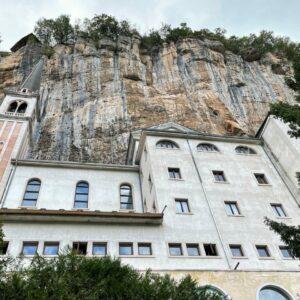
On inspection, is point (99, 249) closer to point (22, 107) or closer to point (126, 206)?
point (126, 206)

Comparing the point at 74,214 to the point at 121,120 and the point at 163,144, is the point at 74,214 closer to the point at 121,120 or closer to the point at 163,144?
the point at 163,144

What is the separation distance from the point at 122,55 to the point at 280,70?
24.8 metres

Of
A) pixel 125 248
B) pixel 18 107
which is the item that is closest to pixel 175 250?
pixel 125 248

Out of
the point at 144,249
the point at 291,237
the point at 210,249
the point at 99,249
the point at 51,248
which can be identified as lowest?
the point at 291,237

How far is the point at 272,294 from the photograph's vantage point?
17.2m

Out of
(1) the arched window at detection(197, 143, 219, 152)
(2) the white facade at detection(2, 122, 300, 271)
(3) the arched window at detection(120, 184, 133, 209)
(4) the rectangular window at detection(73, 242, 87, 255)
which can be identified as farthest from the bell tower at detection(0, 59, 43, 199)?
(1) the arched window at detection(197, 143, 219, 152)

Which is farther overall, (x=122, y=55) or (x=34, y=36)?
(x=34, y=36)

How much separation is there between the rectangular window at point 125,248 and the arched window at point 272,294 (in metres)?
7.11

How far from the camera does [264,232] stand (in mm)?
20438

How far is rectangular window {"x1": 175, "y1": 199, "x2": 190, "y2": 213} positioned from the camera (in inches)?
837

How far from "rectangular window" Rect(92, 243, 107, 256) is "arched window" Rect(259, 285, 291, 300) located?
27.7ft

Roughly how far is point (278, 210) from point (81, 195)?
548 inches

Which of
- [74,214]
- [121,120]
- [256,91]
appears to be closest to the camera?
[74,214]

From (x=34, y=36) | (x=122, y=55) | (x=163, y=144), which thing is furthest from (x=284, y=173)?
(x=34, y=36)
